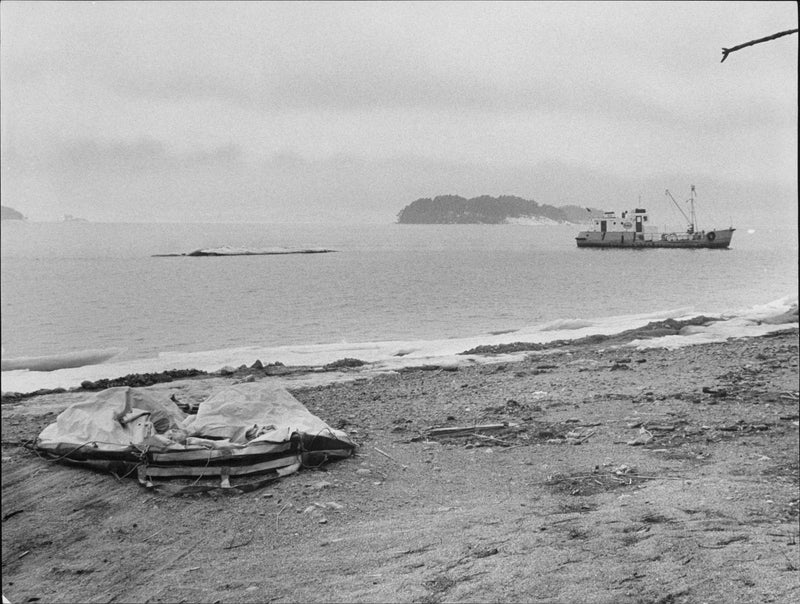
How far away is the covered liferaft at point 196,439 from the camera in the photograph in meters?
3.87

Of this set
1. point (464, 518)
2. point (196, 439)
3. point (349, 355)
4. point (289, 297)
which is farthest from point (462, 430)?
point (289, 297)

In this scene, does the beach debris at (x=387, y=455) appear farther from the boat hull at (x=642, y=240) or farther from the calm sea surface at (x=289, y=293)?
the boat hull at (x=642, y=240)

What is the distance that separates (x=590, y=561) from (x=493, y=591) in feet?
1.50

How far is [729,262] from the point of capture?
36.5m

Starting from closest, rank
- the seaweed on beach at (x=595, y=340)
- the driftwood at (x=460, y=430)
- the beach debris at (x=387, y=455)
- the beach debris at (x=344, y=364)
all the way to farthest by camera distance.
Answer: the beach debris at (x=387, y=455), the driftwood at (x=460, y=430), the beach debris at (x=344, y=364), the seaweed on beach at (x=595, y=340)

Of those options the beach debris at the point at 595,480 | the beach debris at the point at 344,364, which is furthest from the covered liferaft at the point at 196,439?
the beach debris at the point at 344,364

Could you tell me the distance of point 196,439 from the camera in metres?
3.99

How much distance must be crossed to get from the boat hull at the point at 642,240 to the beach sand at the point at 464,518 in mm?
32250

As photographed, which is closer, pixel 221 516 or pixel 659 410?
pixel 221 516

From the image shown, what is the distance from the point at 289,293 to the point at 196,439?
1304cm

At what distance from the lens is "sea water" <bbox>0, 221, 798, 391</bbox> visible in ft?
19.0

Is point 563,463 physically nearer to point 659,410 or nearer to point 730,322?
point 659,410

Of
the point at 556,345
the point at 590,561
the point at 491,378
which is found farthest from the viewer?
the point at 556,345

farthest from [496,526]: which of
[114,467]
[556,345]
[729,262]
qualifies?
[729,262]
